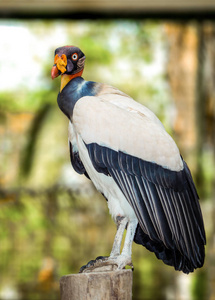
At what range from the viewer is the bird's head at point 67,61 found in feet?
6.02

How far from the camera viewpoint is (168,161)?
194cm

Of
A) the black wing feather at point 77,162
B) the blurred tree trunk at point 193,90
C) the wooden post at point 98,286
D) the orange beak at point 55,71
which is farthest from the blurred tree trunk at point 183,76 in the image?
the orange beak at point 55,71

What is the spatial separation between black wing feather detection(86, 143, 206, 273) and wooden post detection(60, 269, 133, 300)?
21cm

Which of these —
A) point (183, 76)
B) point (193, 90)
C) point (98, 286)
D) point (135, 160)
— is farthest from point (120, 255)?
point (183, 76)

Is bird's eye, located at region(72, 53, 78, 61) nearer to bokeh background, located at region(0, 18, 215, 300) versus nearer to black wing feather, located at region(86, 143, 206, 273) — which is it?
black wing feather, located at region(86, 143, 206, 273)

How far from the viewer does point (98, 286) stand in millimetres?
1891

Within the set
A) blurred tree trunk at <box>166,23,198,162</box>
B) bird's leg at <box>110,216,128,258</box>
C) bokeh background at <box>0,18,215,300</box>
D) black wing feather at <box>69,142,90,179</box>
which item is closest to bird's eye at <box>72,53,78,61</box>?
black wing feather at <box>69,142,90,179</box>

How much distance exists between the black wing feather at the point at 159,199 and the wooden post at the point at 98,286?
21cm

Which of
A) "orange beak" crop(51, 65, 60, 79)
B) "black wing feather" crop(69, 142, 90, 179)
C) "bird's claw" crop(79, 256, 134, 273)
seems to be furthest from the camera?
"black wing feather" crop(69, 142, 90, 179)

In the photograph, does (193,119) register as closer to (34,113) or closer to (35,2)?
(34,113)

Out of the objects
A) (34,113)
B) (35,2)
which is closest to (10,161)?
(34,113)

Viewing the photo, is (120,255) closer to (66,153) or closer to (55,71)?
(55,71)

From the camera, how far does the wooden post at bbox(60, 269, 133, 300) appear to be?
1887mm

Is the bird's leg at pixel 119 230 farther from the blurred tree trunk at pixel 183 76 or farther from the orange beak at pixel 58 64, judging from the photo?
the blurred tree trunk at pixel 183 76
